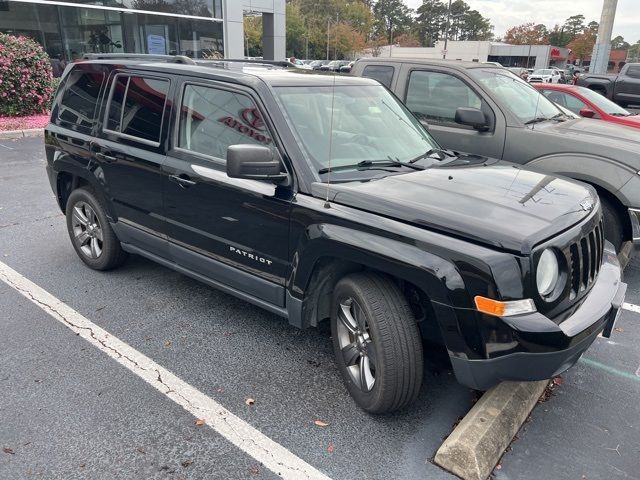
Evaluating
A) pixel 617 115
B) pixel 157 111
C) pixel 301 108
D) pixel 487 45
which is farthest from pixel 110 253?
pixel 487 45

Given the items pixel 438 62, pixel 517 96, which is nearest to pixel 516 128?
pixel 517 96

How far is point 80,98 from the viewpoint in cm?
467

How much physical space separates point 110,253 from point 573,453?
3839 mm

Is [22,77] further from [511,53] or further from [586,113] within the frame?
[511,53]

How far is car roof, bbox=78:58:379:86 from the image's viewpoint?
3.51m

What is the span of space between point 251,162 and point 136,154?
1.52 m

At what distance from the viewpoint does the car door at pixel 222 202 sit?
3309 mm

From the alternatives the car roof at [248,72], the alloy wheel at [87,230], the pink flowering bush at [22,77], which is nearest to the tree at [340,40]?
the car roof at [248,72]

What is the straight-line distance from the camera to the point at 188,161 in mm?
3721

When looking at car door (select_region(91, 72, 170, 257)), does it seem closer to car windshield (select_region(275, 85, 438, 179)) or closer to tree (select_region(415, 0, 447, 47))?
car windshield (select_region(275, 85, 438, 179))

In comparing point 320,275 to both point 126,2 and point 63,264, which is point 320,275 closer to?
point 63,264

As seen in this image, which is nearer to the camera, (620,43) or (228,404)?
(228,404)

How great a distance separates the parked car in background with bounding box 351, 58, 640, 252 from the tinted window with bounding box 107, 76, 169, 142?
9.59 ft

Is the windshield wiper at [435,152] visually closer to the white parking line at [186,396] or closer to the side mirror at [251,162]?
the side mirror at [251,162]
